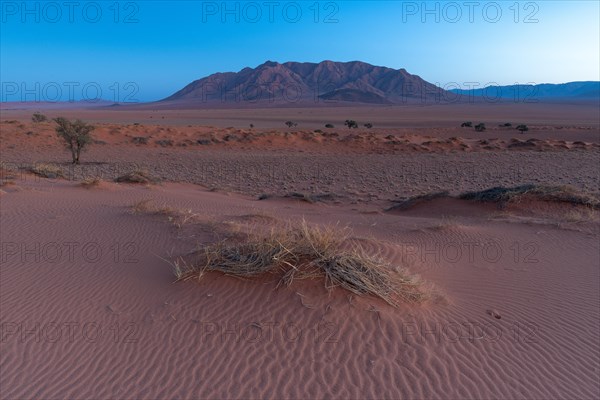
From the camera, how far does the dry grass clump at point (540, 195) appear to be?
1270 cm

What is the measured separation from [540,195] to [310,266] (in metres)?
10.0

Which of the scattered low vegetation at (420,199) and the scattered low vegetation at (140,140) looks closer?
the scattered low vegetation at (420,199)

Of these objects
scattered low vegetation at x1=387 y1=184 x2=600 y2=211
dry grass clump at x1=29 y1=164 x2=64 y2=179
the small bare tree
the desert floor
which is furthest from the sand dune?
the small bare tree

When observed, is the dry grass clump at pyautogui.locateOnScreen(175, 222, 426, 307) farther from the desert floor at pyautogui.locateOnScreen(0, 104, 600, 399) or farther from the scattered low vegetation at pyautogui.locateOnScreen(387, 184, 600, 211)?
the scattered low vegetation at pyautogui.locateOnScreen(387, 184, 600, 211)

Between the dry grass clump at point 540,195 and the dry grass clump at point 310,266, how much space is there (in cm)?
844

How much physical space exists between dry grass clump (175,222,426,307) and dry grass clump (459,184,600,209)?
8.44m

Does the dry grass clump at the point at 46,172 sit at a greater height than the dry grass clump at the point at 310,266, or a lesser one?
greater

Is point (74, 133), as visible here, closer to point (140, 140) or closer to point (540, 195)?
point (140, 140)

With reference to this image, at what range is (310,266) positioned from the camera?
6113 mm

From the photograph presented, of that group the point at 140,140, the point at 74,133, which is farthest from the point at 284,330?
the point at 140,140

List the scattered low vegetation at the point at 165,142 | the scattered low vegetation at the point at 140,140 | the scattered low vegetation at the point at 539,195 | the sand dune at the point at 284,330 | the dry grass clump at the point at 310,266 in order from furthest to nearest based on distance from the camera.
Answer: the scattered low vegetation at the point at 140,140 < the scattered low vegetation at the point at 165,142 < the scattered low vegetation at the point at 539,195 < the dry grass clump at the point at 310,266 < the sand dune at the point at 284,330

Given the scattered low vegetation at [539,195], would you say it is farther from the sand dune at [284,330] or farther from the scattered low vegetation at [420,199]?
the sand dune at [284,330]

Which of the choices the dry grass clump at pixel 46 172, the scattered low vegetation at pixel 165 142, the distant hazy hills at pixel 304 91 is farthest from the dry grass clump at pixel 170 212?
the distant hazy hills at pixel 304 91

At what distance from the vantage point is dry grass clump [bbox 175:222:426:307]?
19.2 feet
